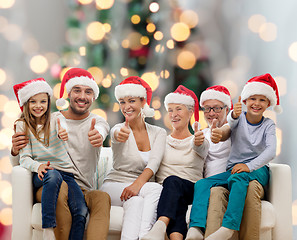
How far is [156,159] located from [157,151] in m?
0.05

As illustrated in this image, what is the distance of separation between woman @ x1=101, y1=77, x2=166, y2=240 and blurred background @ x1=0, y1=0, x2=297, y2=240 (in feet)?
2.37

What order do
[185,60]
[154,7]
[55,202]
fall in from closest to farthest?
[55,202] → [154,7] → [185,60]

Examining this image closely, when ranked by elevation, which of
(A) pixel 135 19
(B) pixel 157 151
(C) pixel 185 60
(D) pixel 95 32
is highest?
(A) pixel 135 19

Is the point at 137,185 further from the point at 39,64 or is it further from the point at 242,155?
the point at 39,64

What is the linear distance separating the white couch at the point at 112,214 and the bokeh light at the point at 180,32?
146 cm


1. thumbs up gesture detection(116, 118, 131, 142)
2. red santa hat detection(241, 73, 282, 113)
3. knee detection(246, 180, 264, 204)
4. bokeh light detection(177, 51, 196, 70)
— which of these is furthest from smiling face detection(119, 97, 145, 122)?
bokeh light detection(177, 51, 196, 70)

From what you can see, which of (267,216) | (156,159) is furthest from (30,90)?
(267,216)

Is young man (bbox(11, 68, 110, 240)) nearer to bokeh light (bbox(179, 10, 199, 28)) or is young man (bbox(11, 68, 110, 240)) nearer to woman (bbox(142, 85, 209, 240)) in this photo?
woman (bbox(142, 85, 209, 240))

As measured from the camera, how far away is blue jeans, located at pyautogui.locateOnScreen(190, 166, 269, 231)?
1.81m

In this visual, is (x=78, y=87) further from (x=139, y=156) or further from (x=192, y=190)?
(x=192, y=190)

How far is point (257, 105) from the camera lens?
2129mm

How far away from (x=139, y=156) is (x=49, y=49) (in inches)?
51.5

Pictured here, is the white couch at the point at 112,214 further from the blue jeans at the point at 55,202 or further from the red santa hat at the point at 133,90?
the red santa hat at the point at 133,90

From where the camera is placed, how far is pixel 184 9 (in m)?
3.07
